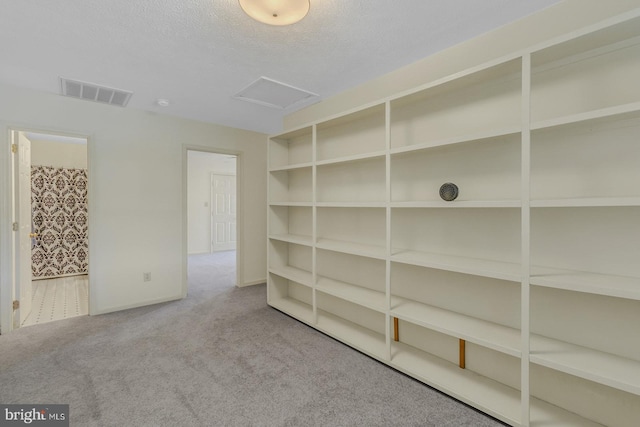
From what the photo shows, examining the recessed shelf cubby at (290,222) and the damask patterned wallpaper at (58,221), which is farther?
the damask patterned wallpaper at (58,221)

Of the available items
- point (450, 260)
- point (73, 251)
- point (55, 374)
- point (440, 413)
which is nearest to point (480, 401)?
point (440, 413)

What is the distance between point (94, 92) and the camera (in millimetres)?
2963

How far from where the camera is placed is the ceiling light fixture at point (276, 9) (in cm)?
152

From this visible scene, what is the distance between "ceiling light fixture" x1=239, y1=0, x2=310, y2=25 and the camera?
1521 mm

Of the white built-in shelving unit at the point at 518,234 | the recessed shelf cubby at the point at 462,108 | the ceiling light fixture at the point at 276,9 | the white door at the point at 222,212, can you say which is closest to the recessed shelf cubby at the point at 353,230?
the white built-in shelving unit at the point at 518,234

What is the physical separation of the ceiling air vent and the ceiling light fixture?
2.20 metres

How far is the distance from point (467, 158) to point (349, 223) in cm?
129

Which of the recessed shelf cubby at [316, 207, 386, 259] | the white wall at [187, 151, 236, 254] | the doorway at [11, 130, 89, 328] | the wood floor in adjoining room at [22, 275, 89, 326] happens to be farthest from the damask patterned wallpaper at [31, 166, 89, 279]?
the recessed shelf cubby at [316, 207, 386, 259]

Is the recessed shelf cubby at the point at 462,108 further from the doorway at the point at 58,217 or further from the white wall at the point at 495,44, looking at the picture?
the doorway at the point at 58,217

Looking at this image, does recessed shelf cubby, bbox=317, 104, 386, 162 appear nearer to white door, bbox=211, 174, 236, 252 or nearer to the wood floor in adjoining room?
the wood floor in adjoining room

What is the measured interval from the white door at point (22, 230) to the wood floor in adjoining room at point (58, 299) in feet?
0.48

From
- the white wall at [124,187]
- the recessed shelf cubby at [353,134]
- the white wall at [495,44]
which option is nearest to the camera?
the white wall at [495,44]

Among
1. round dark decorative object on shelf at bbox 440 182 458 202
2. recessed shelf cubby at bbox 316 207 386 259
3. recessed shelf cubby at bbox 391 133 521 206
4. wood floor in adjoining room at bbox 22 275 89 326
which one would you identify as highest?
recessed shelf cubby at bbox 391 133 521 206

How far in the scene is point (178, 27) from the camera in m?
1.93
